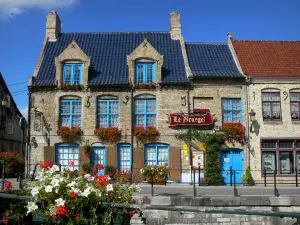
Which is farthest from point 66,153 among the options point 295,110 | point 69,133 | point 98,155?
point 295,110

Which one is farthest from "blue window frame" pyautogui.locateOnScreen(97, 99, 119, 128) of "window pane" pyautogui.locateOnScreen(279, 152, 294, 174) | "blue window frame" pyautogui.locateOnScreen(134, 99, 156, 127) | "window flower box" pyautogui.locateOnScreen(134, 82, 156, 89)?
"window pane" pyautogui.locateOnScreen(279, 152, 294, 174)

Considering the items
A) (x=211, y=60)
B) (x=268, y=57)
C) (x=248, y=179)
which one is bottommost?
(x=248, y=179)

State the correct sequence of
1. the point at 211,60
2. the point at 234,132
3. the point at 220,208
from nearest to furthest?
the point at 220,208 → the point at 234,132 → the point at 211,60

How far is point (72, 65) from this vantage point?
67.7ft

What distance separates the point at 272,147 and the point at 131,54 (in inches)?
394

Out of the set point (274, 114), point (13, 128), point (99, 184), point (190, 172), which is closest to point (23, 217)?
point (99, 184)

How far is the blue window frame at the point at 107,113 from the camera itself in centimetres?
2006

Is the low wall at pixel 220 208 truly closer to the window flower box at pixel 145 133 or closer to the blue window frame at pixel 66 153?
the window flower box at pixel 145 133

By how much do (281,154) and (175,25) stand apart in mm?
10875

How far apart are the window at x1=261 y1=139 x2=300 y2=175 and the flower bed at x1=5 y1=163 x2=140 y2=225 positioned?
1640 cm

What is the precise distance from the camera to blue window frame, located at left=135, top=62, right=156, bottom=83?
2047 cm

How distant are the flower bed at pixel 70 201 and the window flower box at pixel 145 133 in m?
14.4

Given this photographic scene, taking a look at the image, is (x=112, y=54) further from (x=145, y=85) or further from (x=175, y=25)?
(x=175, y=25)

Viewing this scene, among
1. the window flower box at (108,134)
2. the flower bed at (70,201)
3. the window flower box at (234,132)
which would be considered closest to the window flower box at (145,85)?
the window flower box at (108,134)
